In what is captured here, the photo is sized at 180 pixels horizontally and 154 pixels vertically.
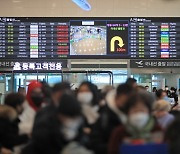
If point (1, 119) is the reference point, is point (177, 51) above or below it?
above

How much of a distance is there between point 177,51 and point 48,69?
11.3ft

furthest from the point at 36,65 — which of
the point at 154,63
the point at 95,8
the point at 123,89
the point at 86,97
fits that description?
the point at 123,89

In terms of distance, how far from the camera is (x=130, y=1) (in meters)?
10.9

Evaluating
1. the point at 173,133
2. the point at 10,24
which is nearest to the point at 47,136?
the point at 173,133

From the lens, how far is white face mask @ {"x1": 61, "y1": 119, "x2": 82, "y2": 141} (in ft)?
8.92

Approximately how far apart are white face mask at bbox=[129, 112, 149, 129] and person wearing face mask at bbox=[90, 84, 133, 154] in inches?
13.7

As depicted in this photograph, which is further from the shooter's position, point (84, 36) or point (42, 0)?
point (42, 0)

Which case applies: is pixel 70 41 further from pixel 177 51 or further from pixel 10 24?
pixel 177 51

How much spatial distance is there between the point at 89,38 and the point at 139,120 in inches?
304

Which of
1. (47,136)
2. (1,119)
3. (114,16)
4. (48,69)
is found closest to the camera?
(47,136)

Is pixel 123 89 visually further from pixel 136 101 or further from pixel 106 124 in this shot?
pixel 136 101

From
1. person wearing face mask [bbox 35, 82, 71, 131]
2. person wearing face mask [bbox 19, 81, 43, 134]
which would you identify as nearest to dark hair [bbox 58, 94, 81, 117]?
person wearing face mask [bbox 35, 82, 71, 131]

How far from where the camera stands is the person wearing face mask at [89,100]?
3.59m

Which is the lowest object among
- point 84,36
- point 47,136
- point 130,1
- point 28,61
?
point 47,136
